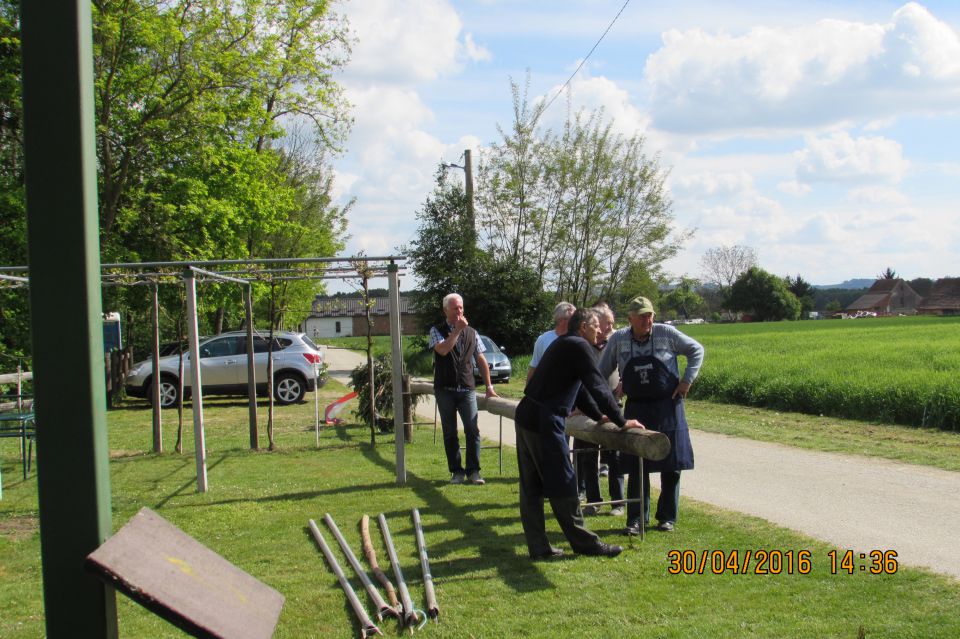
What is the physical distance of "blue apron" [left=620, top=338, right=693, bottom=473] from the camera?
6.56 m

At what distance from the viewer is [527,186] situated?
107 ft

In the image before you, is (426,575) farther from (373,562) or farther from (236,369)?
(236,369)

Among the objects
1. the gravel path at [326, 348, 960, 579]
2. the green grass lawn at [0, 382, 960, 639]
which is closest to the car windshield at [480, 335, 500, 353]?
the gravel path at [326, 348, 960, 579]

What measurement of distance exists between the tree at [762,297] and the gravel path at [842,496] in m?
88.1

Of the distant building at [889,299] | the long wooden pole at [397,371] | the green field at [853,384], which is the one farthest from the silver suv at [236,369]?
the distant building at [889,299]

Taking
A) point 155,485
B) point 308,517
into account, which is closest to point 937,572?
point 308,517

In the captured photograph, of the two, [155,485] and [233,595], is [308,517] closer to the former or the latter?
[155,485]

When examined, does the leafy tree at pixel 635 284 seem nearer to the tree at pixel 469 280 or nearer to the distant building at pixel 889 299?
the tree at pixel 469 280

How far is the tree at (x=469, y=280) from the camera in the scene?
1152 inches

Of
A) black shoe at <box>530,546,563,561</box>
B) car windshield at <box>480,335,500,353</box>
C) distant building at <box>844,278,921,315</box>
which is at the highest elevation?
distant building at <box>844,278,921,315</box>

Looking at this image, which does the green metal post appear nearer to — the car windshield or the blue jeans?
the blue jeans

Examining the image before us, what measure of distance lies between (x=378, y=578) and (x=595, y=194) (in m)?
28.9

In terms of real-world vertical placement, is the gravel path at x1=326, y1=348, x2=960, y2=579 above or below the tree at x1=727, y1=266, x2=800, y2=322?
below

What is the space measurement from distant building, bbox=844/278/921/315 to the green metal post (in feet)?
430
